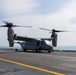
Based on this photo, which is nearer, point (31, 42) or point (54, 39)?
point (31, 42)

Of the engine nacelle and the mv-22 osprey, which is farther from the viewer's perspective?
the engine nacelle

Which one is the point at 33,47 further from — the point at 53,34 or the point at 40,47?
the point at 53,34

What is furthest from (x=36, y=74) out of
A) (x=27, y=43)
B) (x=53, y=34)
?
(x=53, y=34)

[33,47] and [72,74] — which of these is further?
[33,47]

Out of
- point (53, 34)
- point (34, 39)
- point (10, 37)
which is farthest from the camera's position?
point (53, 34)

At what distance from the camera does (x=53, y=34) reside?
5484 cm

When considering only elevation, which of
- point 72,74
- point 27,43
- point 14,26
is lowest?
point 72,74

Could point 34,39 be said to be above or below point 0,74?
above

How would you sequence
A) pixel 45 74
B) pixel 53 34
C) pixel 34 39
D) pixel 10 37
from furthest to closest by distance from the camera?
pixel 53 34, pixel 34 39, pixel 10 37, pixel 45 74

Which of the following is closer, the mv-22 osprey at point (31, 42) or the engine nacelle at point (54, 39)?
the mv-22 osprey at point (31, 42)

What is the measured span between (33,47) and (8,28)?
829cm

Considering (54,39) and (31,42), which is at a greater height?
(54,39)

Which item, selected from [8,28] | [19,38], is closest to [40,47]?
[19,38]

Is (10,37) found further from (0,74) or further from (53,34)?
(0,74)
